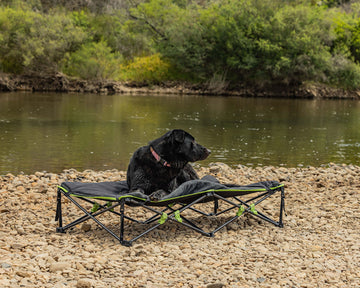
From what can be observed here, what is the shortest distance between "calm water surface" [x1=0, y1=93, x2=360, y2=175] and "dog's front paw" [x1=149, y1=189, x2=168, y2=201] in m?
5.20

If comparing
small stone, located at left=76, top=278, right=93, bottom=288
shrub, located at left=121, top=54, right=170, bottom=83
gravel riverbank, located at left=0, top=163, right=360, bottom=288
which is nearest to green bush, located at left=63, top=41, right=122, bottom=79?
shrub, located at left=121, top=54, right=170, bottom=83

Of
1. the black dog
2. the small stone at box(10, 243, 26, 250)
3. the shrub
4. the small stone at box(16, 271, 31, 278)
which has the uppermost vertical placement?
the shrub

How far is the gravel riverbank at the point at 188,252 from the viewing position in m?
3.57

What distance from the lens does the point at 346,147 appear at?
555 inches

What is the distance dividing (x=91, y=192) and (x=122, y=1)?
50.5 meters

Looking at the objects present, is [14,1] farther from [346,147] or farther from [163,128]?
[346,147]

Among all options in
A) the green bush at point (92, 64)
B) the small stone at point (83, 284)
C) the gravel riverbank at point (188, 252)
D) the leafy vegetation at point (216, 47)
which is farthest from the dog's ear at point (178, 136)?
the green bush at point (92, 64)

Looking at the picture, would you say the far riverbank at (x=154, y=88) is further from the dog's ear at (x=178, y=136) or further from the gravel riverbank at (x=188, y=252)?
the dog's ear at (x=178, y=136)

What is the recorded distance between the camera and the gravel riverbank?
3.57 m

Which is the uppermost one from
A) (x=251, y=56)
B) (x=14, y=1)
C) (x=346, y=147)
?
(x=14, y=1)

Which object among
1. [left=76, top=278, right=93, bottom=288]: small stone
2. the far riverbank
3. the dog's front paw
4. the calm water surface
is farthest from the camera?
the far riverbank

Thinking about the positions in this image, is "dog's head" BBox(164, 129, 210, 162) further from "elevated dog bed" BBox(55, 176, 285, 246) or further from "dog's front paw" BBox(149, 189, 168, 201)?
"dog's front paw" BBox(149, 189, 168, 201)

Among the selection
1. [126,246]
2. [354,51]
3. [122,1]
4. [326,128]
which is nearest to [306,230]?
[126,246]

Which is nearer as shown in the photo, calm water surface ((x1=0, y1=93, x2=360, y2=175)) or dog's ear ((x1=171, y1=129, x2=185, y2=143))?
dog's ear ((x1=171, y1=129, x2=185, y2=143))
